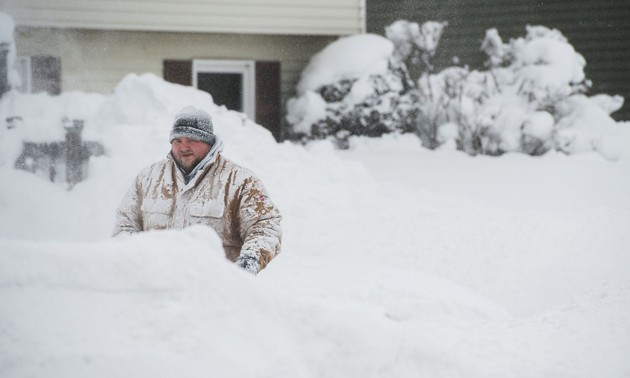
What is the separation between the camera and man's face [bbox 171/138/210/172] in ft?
14.4

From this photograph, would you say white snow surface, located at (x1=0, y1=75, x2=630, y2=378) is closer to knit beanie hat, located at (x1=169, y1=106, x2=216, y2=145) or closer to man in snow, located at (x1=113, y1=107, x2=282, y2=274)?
man in snow, located at (x1=113, y1=107, x2=282, y2=274)

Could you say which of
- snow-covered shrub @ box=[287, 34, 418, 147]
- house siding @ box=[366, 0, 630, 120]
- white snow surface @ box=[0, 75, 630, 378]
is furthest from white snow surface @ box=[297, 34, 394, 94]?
house siding @ box=[366, 0, 630, 120]

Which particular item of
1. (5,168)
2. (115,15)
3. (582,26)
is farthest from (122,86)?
(582,26)

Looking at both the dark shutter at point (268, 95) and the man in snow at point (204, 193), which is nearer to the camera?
the man in snow at point (204, 193)

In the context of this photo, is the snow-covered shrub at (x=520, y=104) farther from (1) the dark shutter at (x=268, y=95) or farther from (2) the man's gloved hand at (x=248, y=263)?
(2) the man's gloved hand at (x=248, y=263)

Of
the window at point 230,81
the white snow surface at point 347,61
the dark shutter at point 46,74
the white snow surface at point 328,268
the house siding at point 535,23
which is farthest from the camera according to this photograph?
the house siding at point 535,23

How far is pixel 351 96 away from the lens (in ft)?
45.0

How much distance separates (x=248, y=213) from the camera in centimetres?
437

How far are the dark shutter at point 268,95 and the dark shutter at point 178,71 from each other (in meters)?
1.21

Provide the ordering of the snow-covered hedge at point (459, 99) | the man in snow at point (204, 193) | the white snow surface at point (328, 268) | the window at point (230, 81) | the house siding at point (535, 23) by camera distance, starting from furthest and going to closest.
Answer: the house siding at point (535, 23), the window at point (230, 81), the snow-covered hedge at point (459, 99), the man in snow at point (204, 193), the white snow surface at point (328, 268)

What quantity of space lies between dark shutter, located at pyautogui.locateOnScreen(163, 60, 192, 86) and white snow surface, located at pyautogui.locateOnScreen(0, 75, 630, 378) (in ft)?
8.05

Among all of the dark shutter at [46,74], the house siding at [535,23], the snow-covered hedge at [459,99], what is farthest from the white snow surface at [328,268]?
the house siding at [535,23]

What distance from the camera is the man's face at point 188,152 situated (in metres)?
4.38

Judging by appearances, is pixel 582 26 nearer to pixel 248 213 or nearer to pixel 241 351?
pixel 248 213
